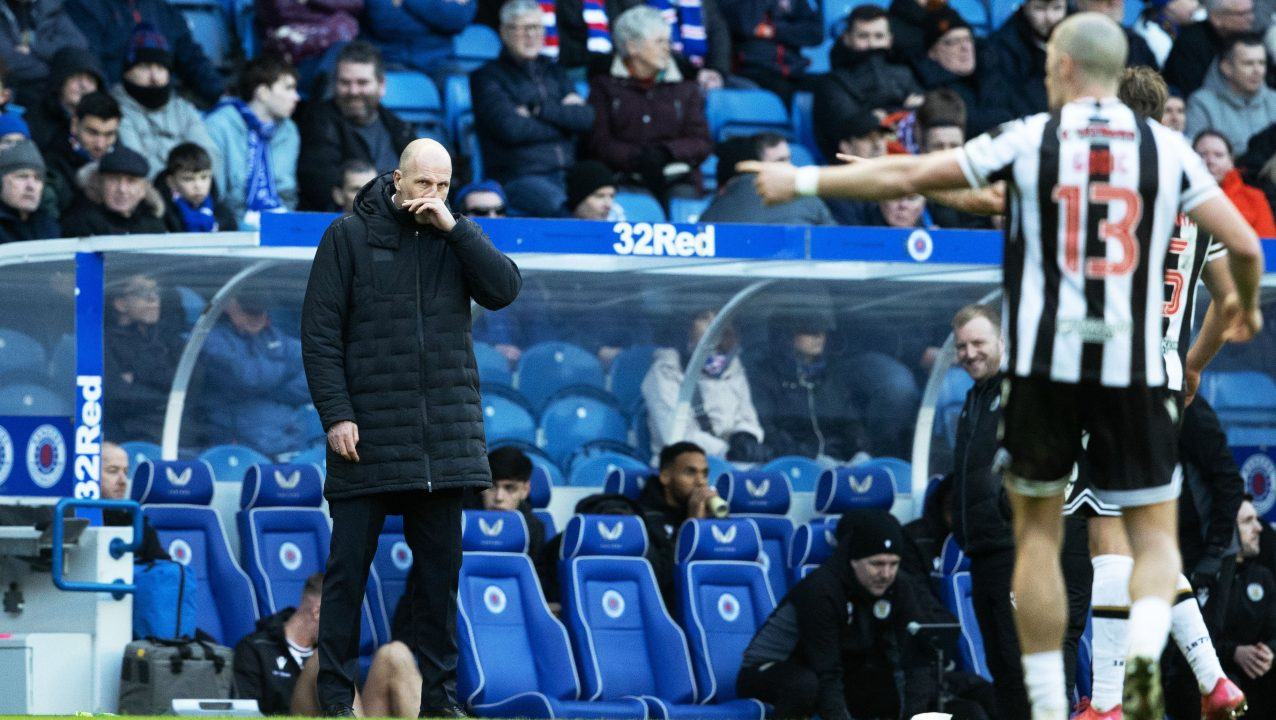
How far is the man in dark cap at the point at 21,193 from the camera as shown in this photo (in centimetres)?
1142

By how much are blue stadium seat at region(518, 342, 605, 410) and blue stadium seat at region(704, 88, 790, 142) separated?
3200 mm

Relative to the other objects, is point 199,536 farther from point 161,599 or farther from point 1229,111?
point 1229,111

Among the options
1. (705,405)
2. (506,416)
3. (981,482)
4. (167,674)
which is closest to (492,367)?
(506,416)

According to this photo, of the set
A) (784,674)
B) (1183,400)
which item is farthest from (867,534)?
(1183,400)

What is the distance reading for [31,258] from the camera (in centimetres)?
1049

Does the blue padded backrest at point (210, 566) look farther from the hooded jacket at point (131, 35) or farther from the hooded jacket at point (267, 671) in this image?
the hooded jacket at point (131, 35)

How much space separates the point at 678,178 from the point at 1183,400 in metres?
7.36

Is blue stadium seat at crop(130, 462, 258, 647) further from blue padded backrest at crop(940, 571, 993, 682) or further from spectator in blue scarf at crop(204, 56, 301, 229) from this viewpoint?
blue padded backrest at crop(940, 571, 993, 682)

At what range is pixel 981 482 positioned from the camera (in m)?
9.20

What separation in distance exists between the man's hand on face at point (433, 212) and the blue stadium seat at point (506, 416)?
454cm

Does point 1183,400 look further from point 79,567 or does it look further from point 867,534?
point 79,567

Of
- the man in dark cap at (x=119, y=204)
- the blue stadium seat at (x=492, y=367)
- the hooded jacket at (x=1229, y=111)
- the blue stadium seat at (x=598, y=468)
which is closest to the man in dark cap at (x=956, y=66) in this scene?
the hooded jacket at (x=1229, y=111)

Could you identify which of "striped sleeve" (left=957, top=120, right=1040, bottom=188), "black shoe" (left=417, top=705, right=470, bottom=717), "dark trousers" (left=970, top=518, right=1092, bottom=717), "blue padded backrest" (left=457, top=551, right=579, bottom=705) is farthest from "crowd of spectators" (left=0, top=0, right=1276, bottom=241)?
"striped sleeve" (left=957, top=120, right=1040, bottom=188)

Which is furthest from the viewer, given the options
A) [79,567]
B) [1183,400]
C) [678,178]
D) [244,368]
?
[678,178]
